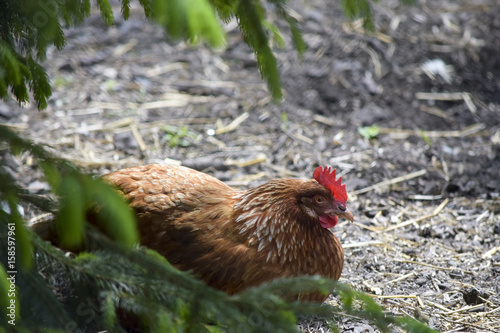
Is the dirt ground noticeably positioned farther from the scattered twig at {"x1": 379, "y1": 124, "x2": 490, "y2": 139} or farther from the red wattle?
the red wattle

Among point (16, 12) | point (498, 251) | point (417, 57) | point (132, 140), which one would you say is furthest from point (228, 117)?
point (16, 12)

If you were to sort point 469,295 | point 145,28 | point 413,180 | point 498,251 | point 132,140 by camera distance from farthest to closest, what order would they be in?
point 145,28, point 132,140, point 413,180, point 498,251, point 469,295

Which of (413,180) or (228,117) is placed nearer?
(413,180)

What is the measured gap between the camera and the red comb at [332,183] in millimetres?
2934

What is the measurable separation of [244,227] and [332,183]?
55cm

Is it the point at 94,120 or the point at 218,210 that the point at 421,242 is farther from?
the point at 94,120

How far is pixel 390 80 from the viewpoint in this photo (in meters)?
5.58

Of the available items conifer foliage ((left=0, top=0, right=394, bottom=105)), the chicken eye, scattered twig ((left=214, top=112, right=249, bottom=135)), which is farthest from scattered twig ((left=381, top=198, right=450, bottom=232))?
conifer foliage ((left=0, top=0, right=394, bottom=105))

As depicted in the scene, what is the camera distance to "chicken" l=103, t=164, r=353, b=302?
109 inches

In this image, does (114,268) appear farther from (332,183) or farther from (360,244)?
(360,244)

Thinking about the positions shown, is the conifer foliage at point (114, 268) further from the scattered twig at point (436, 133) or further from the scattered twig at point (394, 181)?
the scattered twig at point (436, 133)

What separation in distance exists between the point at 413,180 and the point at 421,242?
0.79 meters

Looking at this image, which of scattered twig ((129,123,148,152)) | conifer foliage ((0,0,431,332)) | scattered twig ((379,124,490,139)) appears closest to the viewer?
conifer foliage ((0,0,431,332))

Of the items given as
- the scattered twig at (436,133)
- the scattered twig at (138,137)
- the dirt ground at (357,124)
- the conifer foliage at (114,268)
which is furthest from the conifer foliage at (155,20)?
the scattered twig at (436,133)
